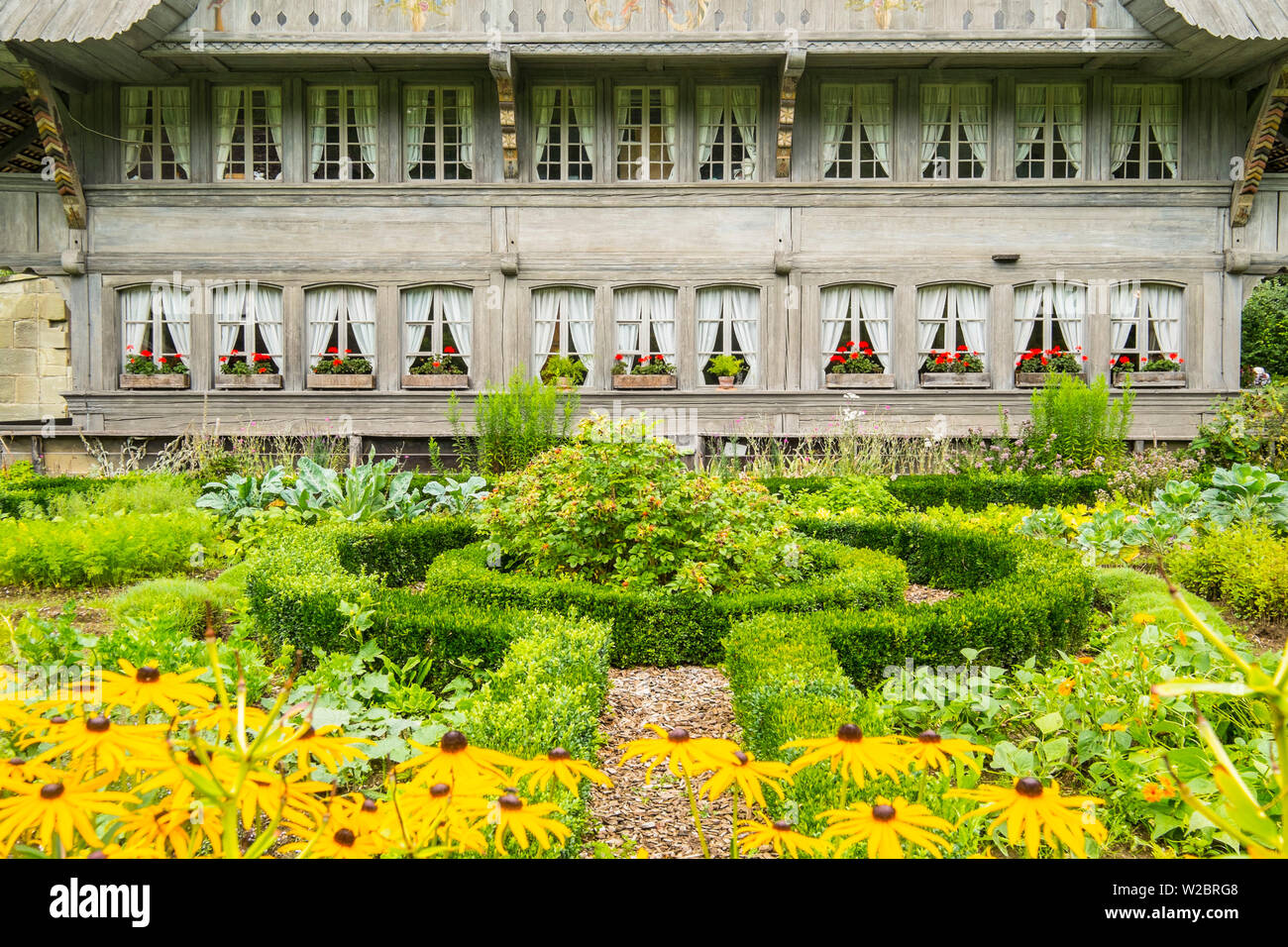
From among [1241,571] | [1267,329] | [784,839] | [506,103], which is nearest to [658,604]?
[1241,571]

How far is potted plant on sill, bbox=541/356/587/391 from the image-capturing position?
13531 millimetres

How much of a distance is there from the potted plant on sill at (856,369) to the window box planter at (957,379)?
62 cm

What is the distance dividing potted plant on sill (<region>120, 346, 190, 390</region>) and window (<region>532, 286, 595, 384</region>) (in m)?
5.26

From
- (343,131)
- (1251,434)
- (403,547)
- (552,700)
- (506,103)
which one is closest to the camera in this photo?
(552,700)

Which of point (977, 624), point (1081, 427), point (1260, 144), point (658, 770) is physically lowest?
point (658, 770)

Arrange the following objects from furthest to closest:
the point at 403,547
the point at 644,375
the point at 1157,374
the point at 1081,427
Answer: the point at 644,375, the point at 1157,374, the point at 1081,427, the point at 403,547

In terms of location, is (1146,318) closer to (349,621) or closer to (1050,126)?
(1050,126)

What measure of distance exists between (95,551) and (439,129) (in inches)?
386

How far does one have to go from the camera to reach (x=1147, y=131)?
13.8 metres

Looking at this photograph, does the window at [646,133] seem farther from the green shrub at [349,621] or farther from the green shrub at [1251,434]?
the green shrub at [349,621]

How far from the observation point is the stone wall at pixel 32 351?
50.7ft

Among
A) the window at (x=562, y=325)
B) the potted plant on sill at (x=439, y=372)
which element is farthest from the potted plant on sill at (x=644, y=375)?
the potted plant on sill at (x=439, y=372)

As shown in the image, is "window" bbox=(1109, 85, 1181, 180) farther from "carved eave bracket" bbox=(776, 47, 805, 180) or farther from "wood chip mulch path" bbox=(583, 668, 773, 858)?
"wood chip mulch path" bbox=(583, 668, 773, 858)
